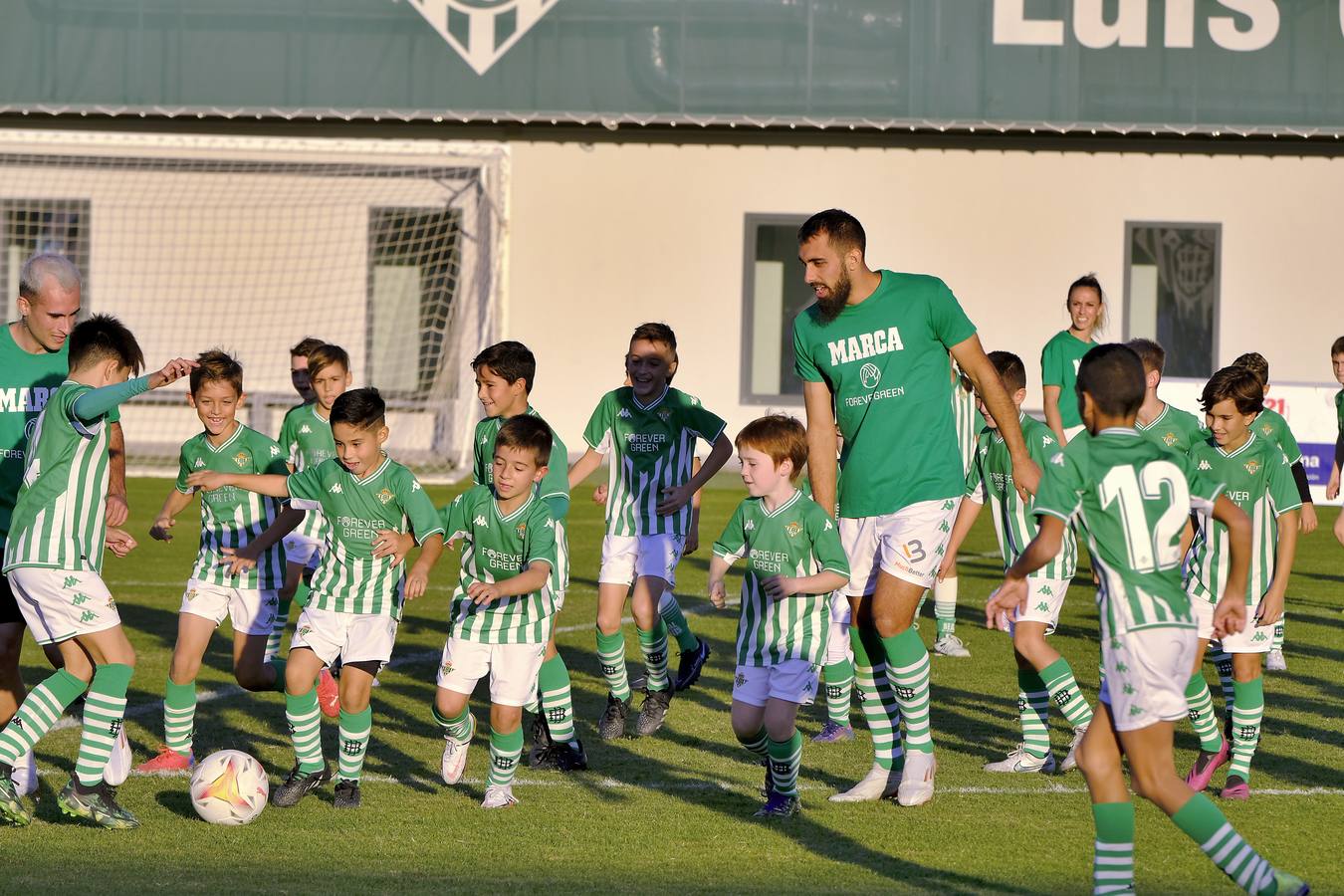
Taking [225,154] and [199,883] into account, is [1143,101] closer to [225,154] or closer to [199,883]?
[225,154]

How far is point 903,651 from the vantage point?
625 centimetres

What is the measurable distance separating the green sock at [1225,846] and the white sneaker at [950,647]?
4994mm

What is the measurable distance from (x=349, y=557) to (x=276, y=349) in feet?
47.6

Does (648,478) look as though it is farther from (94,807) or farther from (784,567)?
(94,807)

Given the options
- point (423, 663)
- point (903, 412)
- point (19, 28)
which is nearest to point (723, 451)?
point (903, 412)

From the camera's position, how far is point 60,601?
19.3 feet

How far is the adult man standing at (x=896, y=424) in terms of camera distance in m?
6.25

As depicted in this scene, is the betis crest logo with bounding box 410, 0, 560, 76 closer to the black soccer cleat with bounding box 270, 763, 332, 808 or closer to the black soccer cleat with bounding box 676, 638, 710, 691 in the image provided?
the black soccer cleat with bounding box 676, 638, 710, 691

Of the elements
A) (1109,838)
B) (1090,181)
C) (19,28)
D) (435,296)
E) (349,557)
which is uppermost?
(19,28)

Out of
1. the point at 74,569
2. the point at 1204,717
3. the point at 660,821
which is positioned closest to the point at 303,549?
the point at 74,569

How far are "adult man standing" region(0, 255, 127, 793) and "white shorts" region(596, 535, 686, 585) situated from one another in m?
2.52

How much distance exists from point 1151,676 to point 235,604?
4.12 meters

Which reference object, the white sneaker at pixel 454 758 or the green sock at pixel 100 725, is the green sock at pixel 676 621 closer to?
the white sneaker at pixel 454 758

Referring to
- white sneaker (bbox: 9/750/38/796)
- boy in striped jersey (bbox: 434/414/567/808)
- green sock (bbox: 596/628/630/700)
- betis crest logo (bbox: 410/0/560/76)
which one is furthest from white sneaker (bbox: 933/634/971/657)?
betis crest logo (bbox: 410/0/560/76)
